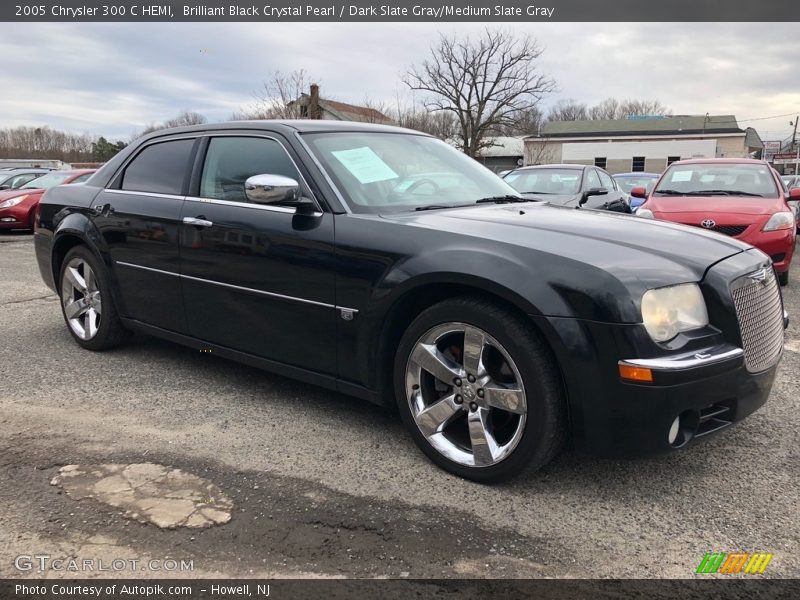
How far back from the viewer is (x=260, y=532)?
93.1 inches

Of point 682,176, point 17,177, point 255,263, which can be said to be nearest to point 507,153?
point 17,177

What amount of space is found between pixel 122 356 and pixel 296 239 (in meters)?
2.15

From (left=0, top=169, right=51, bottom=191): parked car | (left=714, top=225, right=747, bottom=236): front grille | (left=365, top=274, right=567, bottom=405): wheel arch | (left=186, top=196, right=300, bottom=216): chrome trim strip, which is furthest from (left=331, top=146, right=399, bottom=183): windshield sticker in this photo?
(left=0, top=169, right=51, bottom=191): parked car

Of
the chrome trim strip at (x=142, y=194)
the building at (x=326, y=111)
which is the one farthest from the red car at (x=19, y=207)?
the chrome trim strip at (x=142, y=194)

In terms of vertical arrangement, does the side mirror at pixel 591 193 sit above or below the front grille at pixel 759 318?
above

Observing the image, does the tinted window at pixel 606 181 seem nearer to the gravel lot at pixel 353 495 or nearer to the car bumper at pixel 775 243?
the car bumper at pixel 775 243

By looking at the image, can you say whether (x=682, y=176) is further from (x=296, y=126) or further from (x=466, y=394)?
(x=466, y=394)

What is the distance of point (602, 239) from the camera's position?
8.93ft

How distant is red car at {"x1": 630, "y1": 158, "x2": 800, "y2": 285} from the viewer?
7016 millimetres

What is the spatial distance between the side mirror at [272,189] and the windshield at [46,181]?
44.0 ft

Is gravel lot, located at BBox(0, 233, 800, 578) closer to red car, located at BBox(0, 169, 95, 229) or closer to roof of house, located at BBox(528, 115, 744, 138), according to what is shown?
red car, located at BBox(0, 169, 95, 229)

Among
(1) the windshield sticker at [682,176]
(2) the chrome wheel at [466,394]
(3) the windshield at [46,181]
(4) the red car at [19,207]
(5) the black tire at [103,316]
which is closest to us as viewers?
(2) the chrome wheel at [466,394]

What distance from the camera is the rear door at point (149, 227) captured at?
3885 mm

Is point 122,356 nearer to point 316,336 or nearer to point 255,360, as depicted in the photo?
point 255,360
